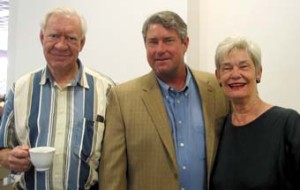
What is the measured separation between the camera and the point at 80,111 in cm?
165

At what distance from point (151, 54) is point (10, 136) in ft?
2.43

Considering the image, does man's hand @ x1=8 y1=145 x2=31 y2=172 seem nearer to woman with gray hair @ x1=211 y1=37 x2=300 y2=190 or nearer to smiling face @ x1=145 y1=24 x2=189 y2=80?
smiling face @ x1=145 y1=24 x2=189 y2=80

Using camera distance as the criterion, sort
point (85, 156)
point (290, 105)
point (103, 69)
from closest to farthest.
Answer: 1. point (85, 156)
2. point (290, 105)
3. point (103, 69)

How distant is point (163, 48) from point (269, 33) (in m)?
1.08

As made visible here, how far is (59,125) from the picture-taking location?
162 centimetres

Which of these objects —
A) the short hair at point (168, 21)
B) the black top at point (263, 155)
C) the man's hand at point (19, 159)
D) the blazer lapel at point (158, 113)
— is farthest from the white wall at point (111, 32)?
the man's hand at point (19, 159)

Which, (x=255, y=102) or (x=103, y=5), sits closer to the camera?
(x=255, y=102)

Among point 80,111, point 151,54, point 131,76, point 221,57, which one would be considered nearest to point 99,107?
point 80,111

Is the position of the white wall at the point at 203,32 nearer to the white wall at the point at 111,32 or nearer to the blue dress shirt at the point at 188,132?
the white wall at the point at 111,32

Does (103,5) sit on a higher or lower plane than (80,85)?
higher

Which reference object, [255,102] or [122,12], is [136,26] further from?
[255,102]

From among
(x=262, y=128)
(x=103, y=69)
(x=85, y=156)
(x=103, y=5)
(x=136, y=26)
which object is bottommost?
(x=85, y=156)

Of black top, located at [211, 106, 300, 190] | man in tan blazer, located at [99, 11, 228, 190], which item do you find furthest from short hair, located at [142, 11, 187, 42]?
black top, located at [211, 106, 300, 190]

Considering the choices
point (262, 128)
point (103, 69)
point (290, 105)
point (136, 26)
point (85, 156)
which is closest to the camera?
point (262, 128)
